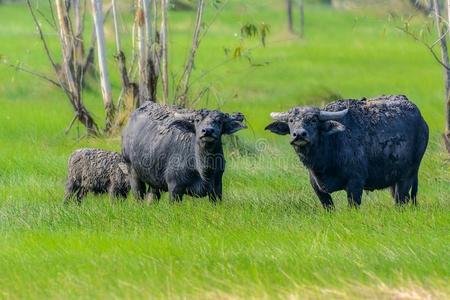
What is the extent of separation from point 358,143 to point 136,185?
2.53 m

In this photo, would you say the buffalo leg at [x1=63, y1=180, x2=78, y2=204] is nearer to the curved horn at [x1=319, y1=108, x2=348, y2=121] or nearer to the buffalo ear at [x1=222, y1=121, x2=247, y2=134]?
the buffalo ear at [x1=222, y1=121, x2=247, y2=134]

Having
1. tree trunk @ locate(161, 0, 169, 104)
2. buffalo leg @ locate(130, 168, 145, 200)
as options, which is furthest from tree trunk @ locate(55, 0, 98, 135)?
buffalo leg @ locate(130, 168, 145, 200)

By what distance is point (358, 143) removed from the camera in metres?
12.5

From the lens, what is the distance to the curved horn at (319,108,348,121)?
39.4ft

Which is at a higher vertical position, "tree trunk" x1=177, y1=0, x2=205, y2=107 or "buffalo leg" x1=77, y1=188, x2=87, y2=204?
"tree trunk" x1=177, y1=0, x2=205, y2=107

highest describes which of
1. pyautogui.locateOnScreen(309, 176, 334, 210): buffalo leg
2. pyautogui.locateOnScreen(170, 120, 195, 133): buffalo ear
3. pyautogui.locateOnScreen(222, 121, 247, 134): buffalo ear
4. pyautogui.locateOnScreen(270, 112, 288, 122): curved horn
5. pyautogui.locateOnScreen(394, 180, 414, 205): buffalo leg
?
pyautogui.locateOnScreen(270, 112, 288, 122): curved horn

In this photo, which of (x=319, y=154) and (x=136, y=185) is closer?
(x=319, y=154)

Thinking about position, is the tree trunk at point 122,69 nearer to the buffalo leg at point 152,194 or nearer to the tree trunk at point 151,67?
the tree trunk at point 151,67

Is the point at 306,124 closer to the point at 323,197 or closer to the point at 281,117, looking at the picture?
the point at 281,117

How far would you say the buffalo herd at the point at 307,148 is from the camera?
12086mm

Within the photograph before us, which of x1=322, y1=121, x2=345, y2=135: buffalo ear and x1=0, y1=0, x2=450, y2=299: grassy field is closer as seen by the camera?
x1=0, y1=0, x2=450, y2=299: grassy field

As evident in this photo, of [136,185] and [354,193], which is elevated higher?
[354,193]

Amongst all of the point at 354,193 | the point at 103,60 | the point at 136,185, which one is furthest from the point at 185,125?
the point at 103,60

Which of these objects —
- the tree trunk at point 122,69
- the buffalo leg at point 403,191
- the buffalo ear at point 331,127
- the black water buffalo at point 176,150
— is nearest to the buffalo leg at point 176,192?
the black water buffalo at point 176,150
